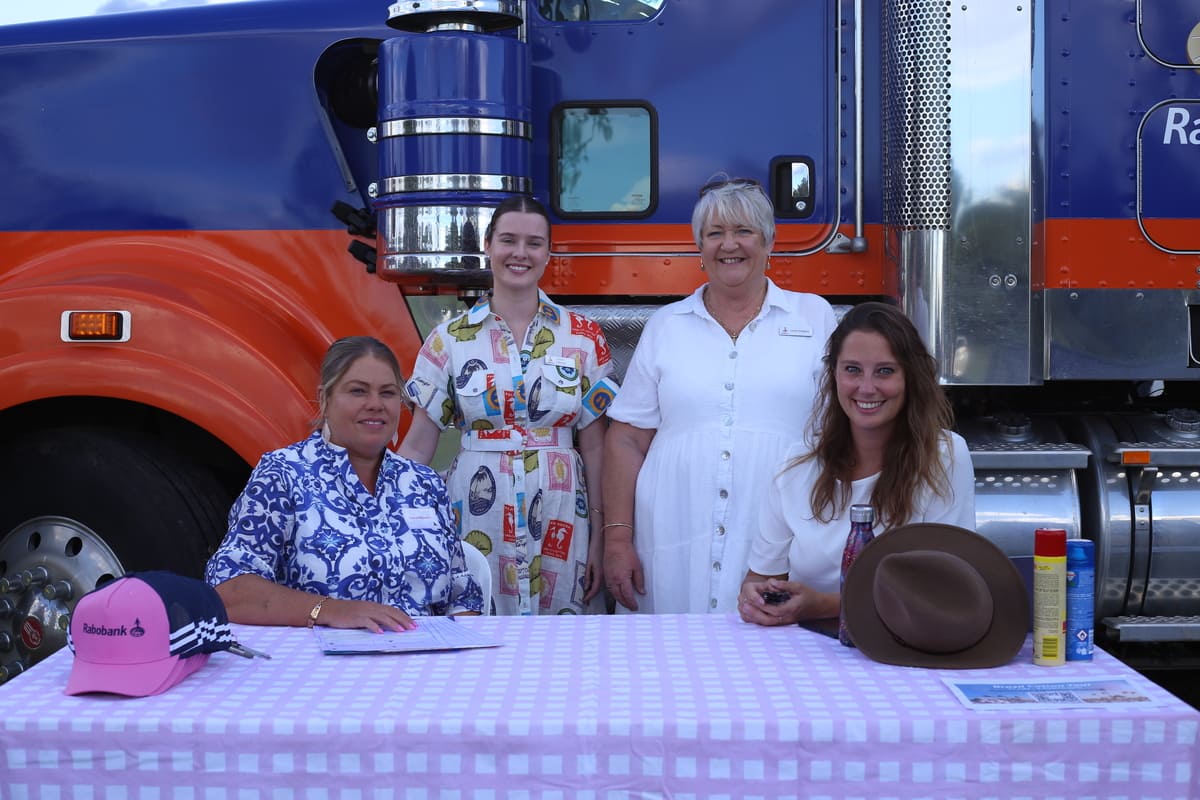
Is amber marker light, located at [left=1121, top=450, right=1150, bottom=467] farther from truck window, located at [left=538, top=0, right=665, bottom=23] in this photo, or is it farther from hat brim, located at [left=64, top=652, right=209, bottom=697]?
hat brim, located at [left=64, top=652, right=209, bottom=697]

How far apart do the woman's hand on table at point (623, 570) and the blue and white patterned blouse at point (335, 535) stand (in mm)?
556

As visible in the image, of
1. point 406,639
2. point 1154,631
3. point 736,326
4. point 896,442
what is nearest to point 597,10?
point 736,326

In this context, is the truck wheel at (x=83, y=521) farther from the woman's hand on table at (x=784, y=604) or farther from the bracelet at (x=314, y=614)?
the woman's hand on table at (x=784, y=604)

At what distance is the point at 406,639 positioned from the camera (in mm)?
2406

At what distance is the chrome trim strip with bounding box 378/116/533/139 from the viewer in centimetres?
350

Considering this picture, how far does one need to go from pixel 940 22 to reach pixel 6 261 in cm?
272

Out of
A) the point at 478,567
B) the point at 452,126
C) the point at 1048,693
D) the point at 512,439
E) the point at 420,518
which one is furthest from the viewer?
the point at 452,126

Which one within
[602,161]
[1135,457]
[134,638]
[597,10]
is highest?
[597,10]

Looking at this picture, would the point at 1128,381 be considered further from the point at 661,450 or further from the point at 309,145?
the point at 309,145

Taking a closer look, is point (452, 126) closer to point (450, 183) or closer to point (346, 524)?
point (450, 183)

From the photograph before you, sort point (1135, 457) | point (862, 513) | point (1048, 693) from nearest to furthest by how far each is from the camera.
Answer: point (1048, 693) → point (862, 513) → point (1135, 457)

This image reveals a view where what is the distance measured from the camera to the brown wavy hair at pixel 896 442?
265 centimetres

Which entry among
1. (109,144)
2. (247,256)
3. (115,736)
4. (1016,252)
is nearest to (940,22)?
(1016,252)

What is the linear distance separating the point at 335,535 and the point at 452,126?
1.23 m
